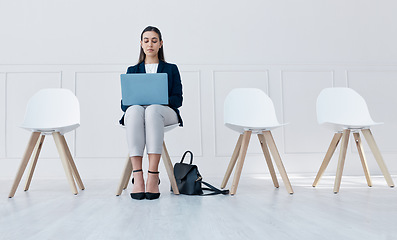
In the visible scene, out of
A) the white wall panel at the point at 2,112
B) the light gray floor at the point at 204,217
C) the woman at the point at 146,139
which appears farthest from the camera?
the white wall panel at the point at 2,112

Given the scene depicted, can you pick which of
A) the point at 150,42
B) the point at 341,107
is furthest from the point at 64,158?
the point at 341,107

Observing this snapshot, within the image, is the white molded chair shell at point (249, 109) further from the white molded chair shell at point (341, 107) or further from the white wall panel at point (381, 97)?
the white wall panel at point (381, 97)

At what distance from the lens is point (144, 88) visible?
6.16ft

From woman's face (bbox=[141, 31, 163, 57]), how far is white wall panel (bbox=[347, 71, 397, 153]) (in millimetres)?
2285

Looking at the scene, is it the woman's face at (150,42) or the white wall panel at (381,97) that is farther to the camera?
the white wall panel at (381,97)

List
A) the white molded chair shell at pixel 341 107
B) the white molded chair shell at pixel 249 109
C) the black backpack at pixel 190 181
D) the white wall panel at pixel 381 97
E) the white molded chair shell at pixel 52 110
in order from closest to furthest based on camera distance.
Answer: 1. the black backpack at pixel 190 181
2. the white molded chair shell at pixel 52 110
3. the white molded chair shell at pixel 249 109
4. the white molded chair shell at pixel 341 107
5. the white wall panel at pixel 381 97

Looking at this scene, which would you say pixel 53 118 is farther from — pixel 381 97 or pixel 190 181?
pixel 381 97

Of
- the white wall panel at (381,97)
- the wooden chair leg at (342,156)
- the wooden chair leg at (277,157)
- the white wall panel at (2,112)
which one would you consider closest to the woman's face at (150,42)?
the wooden chair leg at (277,157)

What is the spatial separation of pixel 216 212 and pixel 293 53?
259 centimetres

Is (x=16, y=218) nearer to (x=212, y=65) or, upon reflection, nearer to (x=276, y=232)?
(x=276, y=232)

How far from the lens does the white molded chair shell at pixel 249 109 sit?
2.39 m

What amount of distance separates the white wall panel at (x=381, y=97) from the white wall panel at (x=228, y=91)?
979mm

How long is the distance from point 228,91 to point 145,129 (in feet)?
5.46

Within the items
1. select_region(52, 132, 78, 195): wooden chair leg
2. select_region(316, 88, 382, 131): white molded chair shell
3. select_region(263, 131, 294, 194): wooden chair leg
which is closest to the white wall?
select_region(316, 88, 382, 131): white molded chair shell
